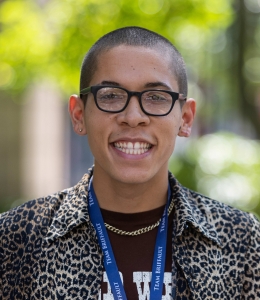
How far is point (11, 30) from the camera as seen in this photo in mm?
7902

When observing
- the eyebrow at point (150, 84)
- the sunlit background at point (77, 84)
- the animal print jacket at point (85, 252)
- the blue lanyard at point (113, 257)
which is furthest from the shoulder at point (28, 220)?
the sunlit background at point (77, 84)

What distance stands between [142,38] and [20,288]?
1.53 meters

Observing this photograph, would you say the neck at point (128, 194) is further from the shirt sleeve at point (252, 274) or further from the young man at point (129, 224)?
the shirt sleeve at point (252, 274)

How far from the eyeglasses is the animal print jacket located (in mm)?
542

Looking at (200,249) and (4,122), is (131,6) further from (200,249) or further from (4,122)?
(4,122)

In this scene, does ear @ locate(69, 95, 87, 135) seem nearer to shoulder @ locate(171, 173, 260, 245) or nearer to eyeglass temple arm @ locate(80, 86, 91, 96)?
eyeglass temple arm @ locate(80, 86, 91, 96)

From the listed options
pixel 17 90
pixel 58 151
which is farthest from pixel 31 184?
pixel 17 90

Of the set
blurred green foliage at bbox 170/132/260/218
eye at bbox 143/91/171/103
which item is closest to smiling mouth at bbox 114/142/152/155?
eye at bbox 143/91/171/103

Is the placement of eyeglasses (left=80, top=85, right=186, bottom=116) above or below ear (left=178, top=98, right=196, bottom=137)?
above

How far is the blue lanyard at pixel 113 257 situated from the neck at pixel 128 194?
2.5 inches

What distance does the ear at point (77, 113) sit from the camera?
3.88m

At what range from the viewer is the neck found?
373cm

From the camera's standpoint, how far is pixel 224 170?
941cm

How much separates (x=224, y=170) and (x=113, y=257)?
238 inches
